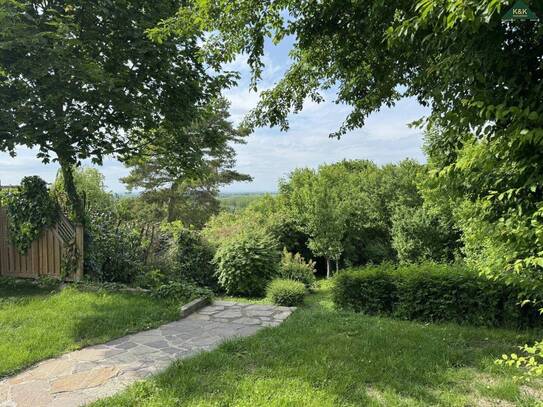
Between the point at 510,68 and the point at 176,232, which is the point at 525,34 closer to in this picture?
the point at 510,68

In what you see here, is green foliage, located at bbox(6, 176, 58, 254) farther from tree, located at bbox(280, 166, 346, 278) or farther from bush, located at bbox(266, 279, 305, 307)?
tree, located at bbox(280, 166, 346, 278)

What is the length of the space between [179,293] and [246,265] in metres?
1.56

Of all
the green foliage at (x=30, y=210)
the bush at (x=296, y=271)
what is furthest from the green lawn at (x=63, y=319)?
the bush at (x=296, y=271)

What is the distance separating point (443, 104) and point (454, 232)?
761 cm

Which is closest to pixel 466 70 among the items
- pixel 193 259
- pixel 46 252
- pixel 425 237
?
pixel 193 259

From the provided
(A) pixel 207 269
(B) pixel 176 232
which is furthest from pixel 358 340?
(B) pixel 176 232

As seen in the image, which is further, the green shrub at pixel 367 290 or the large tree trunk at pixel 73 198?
the large tree trunk at pixel 73 198

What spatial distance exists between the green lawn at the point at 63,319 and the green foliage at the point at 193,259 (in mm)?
1754

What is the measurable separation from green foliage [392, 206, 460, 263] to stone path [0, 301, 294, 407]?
5.55 metres

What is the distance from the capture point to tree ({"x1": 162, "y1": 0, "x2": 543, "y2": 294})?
6.01 feet

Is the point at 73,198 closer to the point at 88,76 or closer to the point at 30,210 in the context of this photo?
the point at 30,210

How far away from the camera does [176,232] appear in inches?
317

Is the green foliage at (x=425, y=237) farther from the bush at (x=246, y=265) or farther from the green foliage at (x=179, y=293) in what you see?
the green foliage at (x=179, y=293)

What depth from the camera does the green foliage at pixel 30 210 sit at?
6.86 metres
